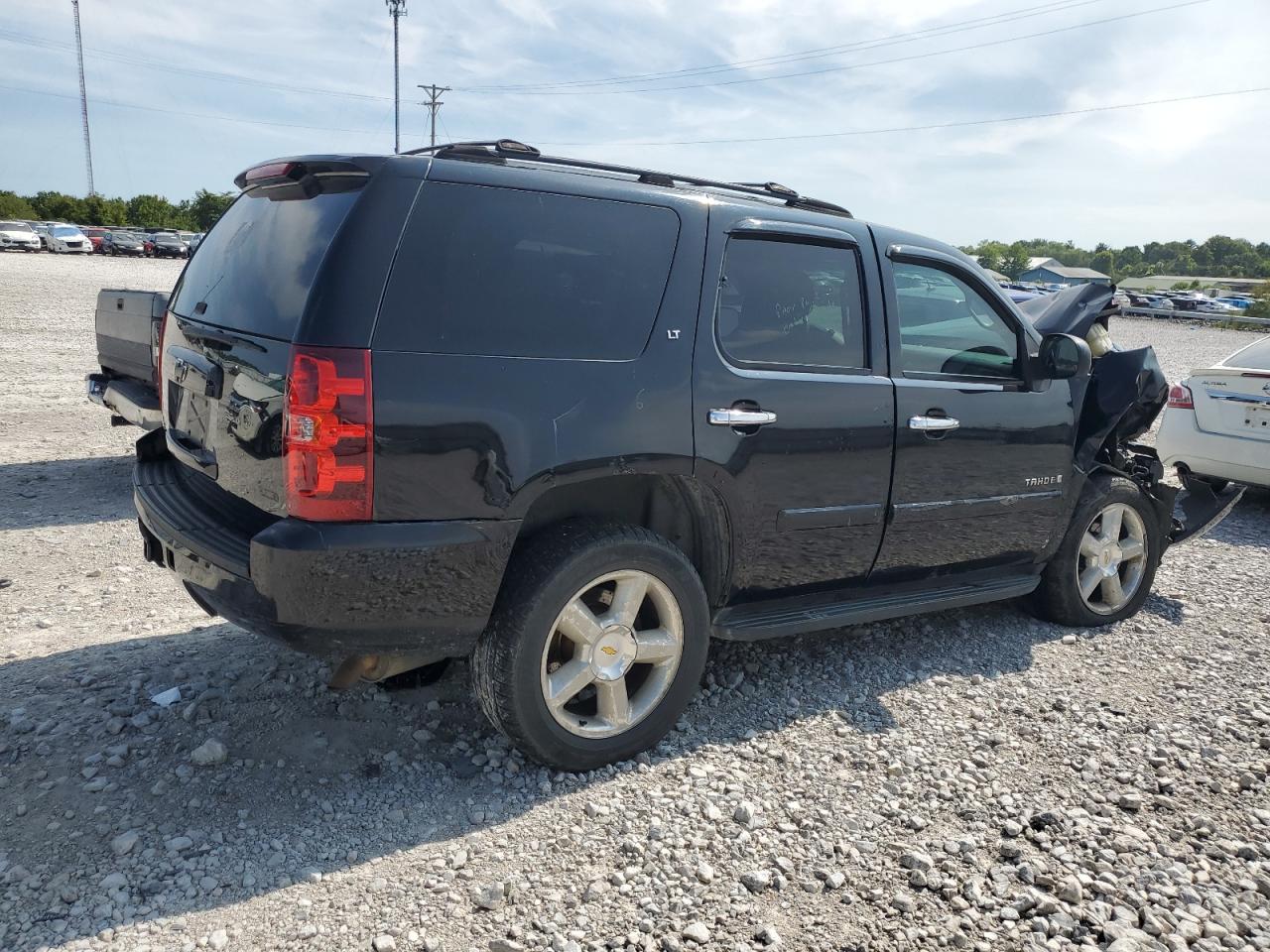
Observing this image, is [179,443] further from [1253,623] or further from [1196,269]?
[1196,269]

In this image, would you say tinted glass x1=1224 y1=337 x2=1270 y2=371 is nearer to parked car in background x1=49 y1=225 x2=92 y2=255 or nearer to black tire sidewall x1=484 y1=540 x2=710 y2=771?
black tire sidewall x1=484 y1=540 x2=710 y2=771

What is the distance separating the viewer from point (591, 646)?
3305mm

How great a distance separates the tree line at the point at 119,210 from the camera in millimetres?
66438

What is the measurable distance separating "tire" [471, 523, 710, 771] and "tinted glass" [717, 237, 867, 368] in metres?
0.85

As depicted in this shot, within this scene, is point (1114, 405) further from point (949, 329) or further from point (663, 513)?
point (663, 513)

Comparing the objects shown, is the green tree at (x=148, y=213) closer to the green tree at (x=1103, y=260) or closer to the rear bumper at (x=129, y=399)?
the rear bumper at (x=129, y=399)

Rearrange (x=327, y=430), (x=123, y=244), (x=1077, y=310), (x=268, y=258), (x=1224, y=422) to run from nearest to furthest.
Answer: (x=327, y=430) → (x=268, y=258) → (x=1077, y=310) → (x=1224, y=422) → (x=123, y=244)

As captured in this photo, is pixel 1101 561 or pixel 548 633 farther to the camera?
pixel 1101 561

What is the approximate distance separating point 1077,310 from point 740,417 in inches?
117

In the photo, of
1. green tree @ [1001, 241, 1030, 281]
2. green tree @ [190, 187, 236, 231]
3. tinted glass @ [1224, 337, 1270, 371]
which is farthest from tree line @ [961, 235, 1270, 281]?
tinted glass @ [1224, 337, 1270, 371]

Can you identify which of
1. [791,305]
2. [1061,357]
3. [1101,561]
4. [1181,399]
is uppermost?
[791,305]

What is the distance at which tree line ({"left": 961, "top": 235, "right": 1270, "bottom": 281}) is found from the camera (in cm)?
12244

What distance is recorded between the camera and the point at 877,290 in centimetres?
403

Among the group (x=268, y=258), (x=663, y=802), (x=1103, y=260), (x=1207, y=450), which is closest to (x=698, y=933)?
(x=663, y=802)
